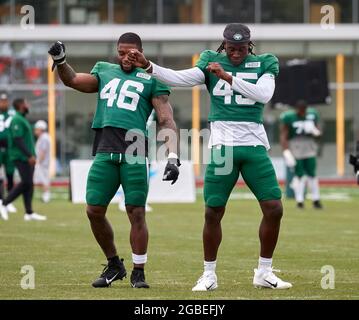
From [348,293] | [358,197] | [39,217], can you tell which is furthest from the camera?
[358,197]

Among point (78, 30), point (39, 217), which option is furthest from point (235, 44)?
point (78, 30)

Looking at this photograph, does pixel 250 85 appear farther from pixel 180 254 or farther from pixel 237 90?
pixel 180 254

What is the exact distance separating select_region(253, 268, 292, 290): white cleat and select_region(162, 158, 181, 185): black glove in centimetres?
111

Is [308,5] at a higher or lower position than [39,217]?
higher

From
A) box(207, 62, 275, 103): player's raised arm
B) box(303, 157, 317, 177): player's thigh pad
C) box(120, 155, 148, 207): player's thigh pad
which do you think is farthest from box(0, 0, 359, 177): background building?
box(207, 62, 275, 103): player's raised arm

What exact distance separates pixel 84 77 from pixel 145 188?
3.59ft

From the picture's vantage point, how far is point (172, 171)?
9.91 m

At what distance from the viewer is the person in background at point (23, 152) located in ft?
63.3

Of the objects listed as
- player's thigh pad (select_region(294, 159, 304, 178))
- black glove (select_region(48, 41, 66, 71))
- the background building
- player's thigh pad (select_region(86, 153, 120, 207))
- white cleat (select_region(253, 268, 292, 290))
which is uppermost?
the background building

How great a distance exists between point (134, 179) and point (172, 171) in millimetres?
389

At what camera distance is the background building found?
3678 centimetres

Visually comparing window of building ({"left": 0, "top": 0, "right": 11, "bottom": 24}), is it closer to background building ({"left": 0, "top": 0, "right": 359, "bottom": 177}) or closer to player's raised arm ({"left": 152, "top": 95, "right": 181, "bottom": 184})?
background building ({"left": 0, "top": 0, "right": 359, "bottom": 177})
